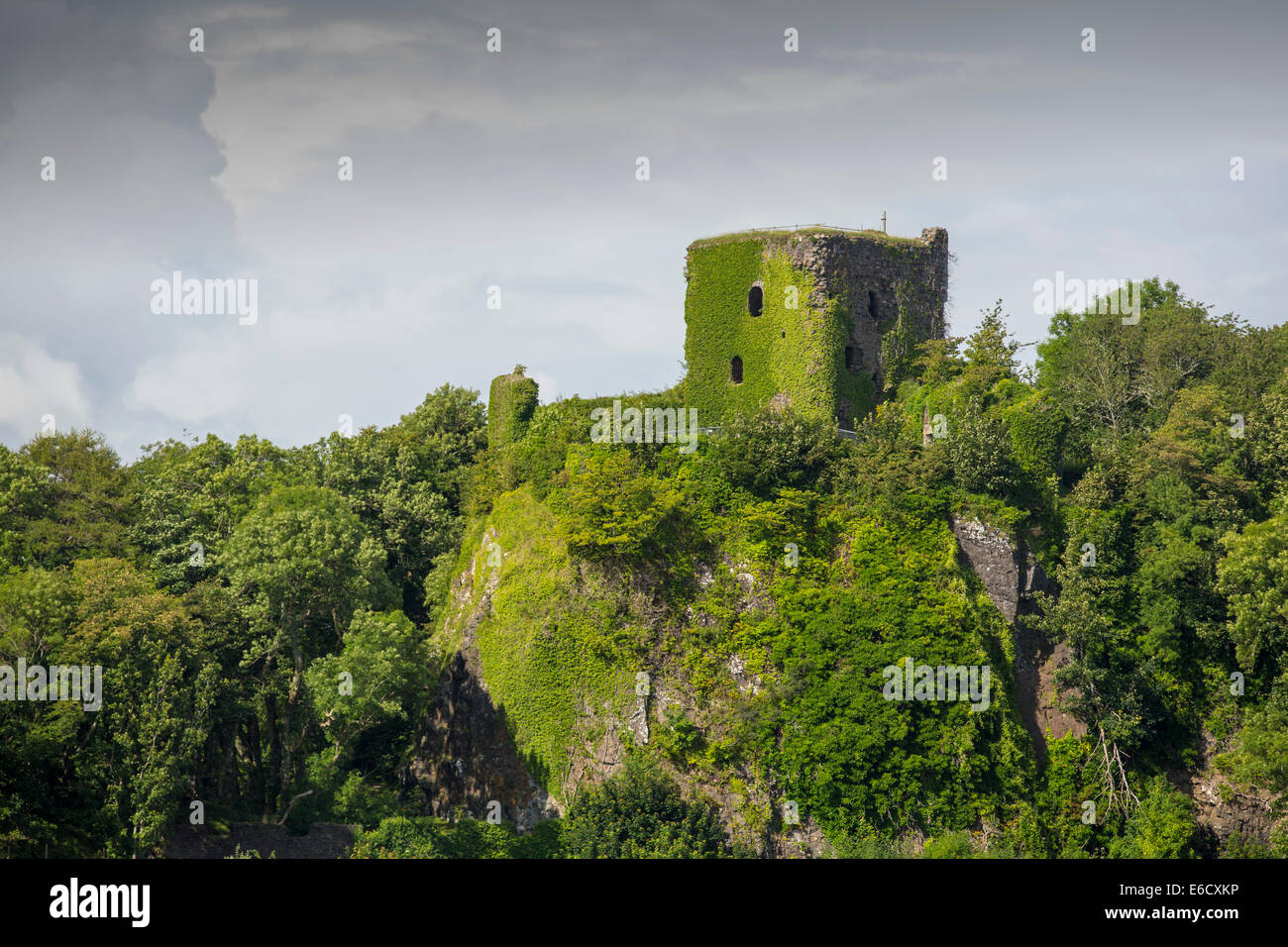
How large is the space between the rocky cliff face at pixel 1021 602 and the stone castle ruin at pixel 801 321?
820cm

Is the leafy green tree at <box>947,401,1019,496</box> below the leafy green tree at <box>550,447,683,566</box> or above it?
above

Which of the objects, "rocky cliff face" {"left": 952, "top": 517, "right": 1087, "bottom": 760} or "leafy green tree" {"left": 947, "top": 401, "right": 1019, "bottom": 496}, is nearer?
"rocky cliff face" {"left": 952, "top": 517, "right": 1087, "bottom": 760}

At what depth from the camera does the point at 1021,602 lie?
1715 inches

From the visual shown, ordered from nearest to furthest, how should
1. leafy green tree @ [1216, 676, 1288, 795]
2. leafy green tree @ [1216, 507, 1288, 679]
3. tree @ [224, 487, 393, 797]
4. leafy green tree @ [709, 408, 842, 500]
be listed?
leafy green tree @ [1216, 676, 1288, 795]
leafy green tree @ [1216, 507, 1288, 679]
tree @ [224, 487, 393, 797]
leafy green tree @ [709, 408, 842, 500]

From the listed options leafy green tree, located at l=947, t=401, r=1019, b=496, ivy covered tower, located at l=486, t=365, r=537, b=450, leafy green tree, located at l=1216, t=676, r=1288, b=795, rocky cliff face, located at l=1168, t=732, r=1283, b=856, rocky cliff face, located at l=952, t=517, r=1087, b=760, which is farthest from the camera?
ivy covered tower, located at l=486, t=365, r=537, b=450

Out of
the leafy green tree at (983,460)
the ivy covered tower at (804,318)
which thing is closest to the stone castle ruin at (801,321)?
the ivy covered tower at (804,318)

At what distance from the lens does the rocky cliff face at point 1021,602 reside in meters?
42.6

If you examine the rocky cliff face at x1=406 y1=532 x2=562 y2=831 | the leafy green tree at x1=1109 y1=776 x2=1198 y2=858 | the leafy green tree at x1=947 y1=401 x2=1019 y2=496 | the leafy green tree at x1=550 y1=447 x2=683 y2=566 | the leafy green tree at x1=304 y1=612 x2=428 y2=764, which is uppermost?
the leafy green tree at x1=947 y1=401 x2=1019 y2=496

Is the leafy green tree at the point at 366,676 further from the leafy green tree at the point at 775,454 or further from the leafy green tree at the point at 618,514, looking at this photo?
the leafy green tree at the point at 775,454

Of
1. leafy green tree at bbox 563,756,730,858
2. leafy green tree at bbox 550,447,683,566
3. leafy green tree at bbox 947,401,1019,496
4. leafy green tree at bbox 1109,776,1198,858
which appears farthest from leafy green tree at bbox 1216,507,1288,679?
leafy green tree at bbox 550,447,683,566

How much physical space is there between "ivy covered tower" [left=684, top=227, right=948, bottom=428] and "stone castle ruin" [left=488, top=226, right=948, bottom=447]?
35 millimetres

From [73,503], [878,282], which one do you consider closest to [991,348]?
[878,282]

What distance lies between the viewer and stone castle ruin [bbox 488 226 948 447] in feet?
164

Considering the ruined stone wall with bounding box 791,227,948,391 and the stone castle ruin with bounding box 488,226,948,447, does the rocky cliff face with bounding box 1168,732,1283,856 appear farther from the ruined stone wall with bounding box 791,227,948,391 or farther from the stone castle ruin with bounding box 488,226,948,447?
the ruined stone wall with bounding box 791,227,948,391
